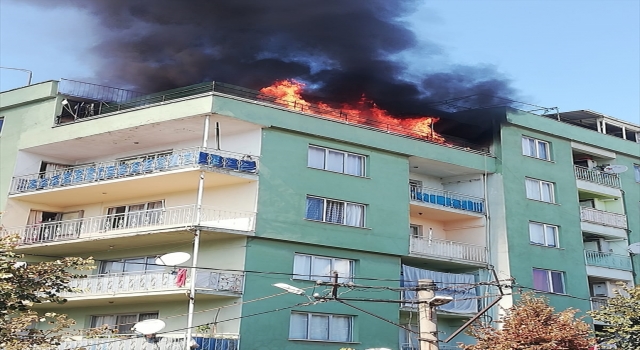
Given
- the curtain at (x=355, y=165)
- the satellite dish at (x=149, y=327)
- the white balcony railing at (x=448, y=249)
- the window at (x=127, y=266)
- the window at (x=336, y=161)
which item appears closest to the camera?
the satellite dish at (x=149, y=327)

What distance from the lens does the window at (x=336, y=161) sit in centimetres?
Answer: 3073

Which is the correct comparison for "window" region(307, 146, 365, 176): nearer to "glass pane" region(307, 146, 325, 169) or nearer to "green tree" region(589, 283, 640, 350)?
"glass pane" region(307, 146, 325, 169)

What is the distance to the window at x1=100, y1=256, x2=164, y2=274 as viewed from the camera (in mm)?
30328

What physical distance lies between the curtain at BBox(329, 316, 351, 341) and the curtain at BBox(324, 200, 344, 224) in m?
4.15

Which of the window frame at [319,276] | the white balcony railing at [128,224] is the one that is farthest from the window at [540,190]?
the white balcony railing at [128,224]

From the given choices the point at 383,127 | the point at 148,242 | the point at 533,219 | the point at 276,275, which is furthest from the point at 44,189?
the point at 533,219

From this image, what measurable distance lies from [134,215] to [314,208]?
8427 millimetres

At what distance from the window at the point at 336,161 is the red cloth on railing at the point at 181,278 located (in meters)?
7.20

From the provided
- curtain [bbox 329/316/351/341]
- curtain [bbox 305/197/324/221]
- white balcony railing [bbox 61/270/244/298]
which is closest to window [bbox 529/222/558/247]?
curtain [bbox 329/316/351/341]

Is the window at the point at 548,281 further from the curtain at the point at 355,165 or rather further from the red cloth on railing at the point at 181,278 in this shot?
the red cloth on railing at the point at 181,278

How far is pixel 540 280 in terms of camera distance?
34.8 meters

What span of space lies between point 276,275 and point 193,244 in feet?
12.6

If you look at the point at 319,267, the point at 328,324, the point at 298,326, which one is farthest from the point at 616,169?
the point at 298,326

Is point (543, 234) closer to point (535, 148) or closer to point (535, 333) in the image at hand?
point (535, 148)
